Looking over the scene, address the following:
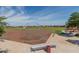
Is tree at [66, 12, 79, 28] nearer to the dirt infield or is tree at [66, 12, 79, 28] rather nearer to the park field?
the park field

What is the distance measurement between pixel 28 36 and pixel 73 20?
0.41 m

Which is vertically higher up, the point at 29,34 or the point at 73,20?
the point at 73,20

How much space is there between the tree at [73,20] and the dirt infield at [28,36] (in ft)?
0.64

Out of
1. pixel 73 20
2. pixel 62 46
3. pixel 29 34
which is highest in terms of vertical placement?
pixel 73 20

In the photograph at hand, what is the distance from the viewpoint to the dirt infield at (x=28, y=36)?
1829 mm

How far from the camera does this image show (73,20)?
6.05 ft

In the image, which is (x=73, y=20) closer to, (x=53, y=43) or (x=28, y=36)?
(x=53, y=43)

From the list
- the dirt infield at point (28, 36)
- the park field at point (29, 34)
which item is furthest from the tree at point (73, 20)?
the dirt infield at point (28, 36)

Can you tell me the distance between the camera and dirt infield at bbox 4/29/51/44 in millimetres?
1829

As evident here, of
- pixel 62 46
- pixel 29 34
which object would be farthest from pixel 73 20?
pixel 29 34

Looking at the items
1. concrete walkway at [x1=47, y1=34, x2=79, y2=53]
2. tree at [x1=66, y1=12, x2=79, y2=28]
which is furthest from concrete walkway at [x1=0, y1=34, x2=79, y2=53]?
tree at [x1=66, y1=12, x2=79, y2=28]
